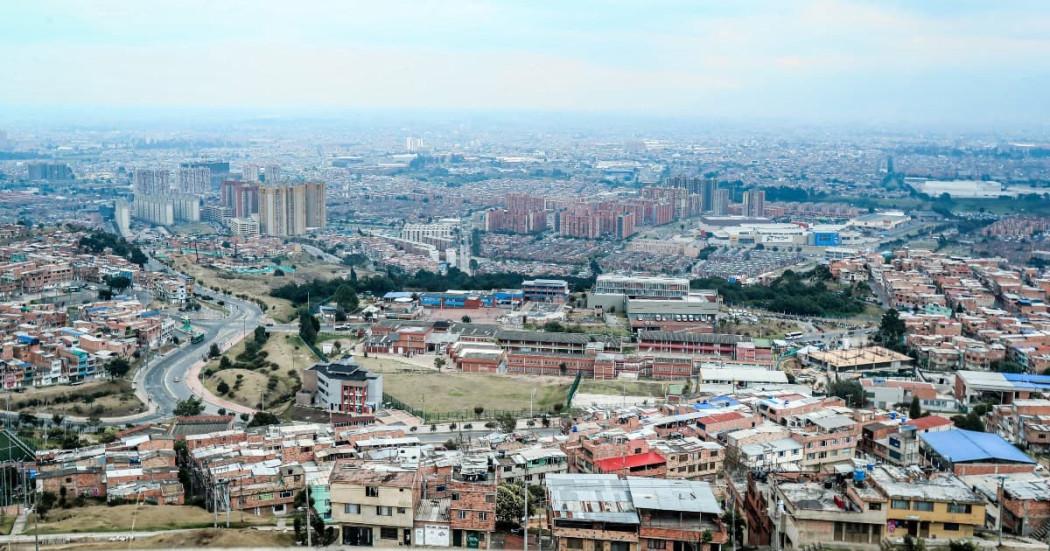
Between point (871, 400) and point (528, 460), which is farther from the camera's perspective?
point (871, 400)

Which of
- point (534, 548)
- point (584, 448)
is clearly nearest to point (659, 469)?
point (584, 448)

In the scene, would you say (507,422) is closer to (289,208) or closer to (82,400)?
(82,400)

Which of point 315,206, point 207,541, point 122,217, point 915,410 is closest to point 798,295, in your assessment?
point 915,410

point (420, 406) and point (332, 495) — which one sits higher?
point (332, 495)

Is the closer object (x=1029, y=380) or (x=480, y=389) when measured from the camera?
(x=1029, y=380)

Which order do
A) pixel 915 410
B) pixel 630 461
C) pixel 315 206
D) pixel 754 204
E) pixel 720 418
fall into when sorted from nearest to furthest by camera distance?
pixel 630 461 < pixel 720 418 < pixel 915 410 < pixel 315 206 < pixel 754 204

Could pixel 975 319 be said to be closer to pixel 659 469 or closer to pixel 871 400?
pixel 871 400
